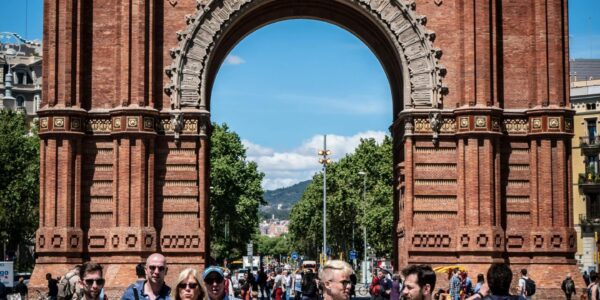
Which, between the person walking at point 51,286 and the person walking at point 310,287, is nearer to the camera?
the person walking at point 310,287

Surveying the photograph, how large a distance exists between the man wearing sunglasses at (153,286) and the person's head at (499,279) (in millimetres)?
3397

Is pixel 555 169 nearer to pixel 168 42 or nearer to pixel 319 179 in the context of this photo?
pixel 168 42

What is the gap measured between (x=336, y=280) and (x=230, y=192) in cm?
8201

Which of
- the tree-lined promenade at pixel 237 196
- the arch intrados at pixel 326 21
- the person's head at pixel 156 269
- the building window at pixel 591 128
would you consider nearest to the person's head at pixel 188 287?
the person's head at pixel 156 269

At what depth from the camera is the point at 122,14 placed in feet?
119

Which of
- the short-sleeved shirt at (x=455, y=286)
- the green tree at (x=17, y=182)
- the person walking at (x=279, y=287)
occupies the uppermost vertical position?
the green tree at (x=17, y=182)

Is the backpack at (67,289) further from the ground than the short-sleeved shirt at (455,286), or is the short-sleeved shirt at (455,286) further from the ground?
the backpack at (67,289)

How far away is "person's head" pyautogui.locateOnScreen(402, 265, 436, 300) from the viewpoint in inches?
426

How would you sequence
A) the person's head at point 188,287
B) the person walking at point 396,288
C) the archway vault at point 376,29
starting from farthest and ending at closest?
the archway vault at point 376,29 < the person walking at point 396,288 < the person's head at point 188,287

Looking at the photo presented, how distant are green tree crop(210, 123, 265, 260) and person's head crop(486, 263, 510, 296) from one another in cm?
7572

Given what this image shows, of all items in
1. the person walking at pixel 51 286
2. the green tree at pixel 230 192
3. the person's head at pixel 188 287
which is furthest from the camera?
the green tree at pixel 230 192

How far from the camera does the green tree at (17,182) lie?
6588cm

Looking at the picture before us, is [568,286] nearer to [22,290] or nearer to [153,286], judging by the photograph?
[22,290]

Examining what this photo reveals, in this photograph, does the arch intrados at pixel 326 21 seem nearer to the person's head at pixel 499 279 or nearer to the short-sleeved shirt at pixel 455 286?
the short-sleeved shirt at pixel 455 286
